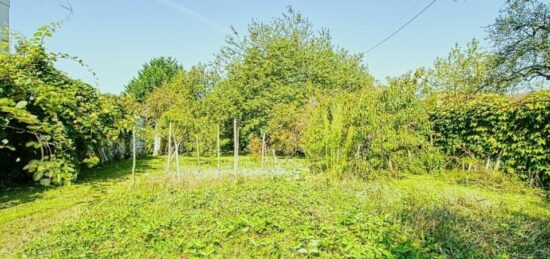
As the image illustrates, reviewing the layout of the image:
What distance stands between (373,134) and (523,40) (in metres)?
11.6

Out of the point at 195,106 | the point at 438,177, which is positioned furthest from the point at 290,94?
the point at 438,177

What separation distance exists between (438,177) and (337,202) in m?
5.00

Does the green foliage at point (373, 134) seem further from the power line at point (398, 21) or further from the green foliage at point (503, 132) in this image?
the power line at point (398, 21)

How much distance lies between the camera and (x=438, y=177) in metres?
8.80

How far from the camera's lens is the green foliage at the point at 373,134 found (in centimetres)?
787

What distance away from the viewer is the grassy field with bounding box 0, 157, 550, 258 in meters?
3.36

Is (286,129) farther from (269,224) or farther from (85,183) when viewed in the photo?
(269,224)

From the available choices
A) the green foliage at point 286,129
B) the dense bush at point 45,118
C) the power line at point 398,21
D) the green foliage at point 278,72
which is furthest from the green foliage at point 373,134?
the green foliage at point 278,72

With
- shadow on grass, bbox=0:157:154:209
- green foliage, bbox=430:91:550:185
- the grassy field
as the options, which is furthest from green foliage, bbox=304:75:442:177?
shadow on grass, bbox=0:157:154:209

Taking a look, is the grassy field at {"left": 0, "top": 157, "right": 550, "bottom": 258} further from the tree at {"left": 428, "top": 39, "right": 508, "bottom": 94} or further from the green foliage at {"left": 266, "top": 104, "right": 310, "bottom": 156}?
the tree at {"left": 428, "top": 39, "right": 508, "bottom": 94}

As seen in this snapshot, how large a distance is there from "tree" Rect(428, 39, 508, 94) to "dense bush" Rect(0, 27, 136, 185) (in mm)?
16474

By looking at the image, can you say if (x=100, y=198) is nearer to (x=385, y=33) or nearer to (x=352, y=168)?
(x=352, y=168)

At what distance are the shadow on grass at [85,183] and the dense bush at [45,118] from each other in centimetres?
52

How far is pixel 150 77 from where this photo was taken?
1254 inches
